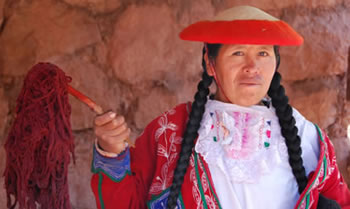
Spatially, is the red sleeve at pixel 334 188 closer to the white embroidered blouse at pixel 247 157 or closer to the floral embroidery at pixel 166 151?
the white embroidered blouse at pixel 247 157

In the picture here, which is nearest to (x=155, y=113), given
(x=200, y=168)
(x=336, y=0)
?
(x=200, y=168)

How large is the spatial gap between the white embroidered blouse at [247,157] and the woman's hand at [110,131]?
289 mm

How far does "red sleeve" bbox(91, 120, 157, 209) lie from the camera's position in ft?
5.12

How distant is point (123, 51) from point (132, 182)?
2.46 feet

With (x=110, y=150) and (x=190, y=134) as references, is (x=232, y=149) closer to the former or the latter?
(x=190, y=134)

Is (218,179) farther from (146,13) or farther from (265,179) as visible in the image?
(146,13)

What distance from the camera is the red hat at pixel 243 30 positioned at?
1.52 m

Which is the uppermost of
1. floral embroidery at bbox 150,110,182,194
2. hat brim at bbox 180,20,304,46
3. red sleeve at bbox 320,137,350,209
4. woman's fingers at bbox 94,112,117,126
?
hat brim at bbox 180,20,304,46

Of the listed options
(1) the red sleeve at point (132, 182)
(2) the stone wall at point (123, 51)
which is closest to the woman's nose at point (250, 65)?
(1) the red sleeve at point (132, 182)

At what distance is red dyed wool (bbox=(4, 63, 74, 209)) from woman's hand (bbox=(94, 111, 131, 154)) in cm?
10

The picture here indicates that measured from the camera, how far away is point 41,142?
1337mm

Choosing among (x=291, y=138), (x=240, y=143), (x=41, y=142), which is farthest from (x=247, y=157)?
(x=41, y=142)

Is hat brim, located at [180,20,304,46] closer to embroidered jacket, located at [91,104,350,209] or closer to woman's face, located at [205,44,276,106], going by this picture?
woman's face, located at [205,44,276,106]

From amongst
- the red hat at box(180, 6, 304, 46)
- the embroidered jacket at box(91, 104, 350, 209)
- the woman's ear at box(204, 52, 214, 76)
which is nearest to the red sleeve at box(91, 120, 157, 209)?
the embroidered jacket at box(91, 104, 350, 209)
